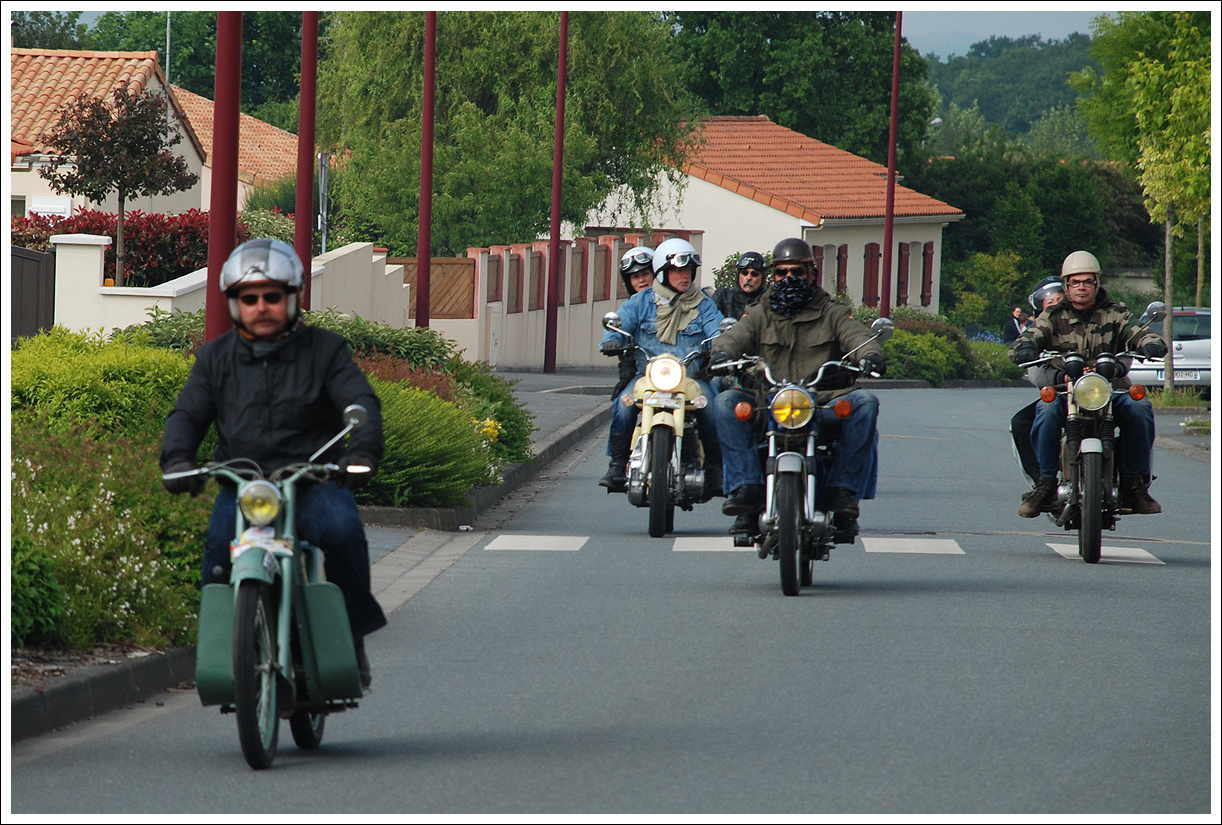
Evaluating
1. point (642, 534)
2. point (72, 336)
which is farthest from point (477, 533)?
point (72, 336)

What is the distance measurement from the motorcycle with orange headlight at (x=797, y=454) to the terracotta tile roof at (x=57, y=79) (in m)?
28.3

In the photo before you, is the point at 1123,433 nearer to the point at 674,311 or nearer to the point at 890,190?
the point at 674,311

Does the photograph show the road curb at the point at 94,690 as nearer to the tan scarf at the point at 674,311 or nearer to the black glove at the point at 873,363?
the black glove at the point at 873,363

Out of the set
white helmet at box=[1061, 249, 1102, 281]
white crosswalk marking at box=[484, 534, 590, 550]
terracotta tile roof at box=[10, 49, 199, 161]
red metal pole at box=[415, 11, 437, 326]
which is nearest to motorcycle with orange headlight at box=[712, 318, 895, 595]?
white helmet at box=[1061, 249, 1102, 281]

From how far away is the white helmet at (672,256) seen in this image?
13055mm

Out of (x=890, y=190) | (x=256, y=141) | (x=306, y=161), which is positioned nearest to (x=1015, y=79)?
(x=256, y=141)

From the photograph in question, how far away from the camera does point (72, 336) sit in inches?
507

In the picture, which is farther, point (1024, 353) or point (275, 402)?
point (1024, 353)

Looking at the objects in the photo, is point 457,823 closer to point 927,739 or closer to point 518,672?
point 927,739

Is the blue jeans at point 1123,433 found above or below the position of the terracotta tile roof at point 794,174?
below

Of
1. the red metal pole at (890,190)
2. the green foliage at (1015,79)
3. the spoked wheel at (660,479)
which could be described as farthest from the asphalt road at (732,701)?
the green foliage at (1015,79)

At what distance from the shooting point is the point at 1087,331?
11555 millimetres

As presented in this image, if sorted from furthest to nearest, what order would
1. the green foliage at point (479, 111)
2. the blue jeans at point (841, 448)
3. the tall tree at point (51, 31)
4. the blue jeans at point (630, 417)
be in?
1. the tall tree at point (51, 31)
2. the green foliage at point (479, 111)
3. the blue jeans at point (630, 417)
4. the blue jeans at point (841, 448)

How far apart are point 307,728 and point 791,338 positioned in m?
4.65
